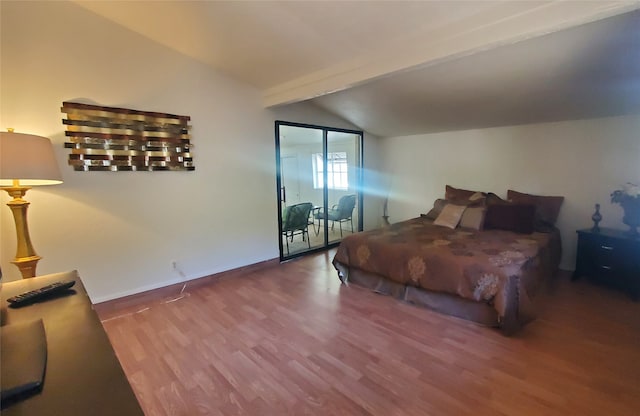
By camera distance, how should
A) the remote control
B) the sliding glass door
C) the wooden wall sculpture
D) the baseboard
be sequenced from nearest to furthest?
the remote control
the wooden wall sculpture
the baseboard
the sliding glass door

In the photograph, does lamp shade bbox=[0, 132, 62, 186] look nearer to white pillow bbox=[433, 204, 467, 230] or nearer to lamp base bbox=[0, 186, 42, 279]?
lamp base bbox=[0, 186, 42, 279]

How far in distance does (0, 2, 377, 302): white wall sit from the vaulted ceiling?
30cm

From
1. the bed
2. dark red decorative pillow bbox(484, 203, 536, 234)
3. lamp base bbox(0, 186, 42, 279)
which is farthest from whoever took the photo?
dark red decorative pillow bbox(484, 203, 536, 234)

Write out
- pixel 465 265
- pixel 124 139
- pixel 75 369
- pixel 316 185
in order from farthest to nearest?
pixel 316 185, pixel 124 139, pixel 465 265, pixel 75 369

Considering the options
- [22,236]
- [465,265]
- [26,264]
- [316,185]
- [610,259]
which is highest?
[316,185]

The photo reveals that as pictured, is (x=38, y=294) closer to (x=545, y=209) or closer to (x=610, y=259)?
(x=610, y=259)

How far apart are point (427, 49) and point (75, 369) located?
2.65 meters

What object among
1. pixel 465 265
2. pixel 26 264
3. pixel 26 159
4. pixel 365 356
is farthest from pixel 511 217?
pixel 26 264

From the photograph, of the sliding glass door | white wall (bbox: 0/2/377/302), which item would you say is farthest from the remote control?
the sliding glass door

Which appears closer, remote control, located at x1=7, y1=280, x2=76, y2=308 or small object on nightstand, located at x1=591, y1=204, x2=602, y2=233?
remote control, located at x1=7, y1=280, x2=76, y2=308

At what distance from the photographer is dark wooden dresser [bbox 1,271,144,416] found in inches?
26.3

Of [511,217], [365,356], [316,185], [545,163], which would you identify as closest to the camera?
[365,356]

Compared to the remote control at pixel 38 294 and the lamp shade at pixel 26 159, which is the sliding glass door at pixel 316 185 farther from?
the remote control at pixel 38 294

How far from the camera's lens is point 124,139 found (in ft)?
9.59
